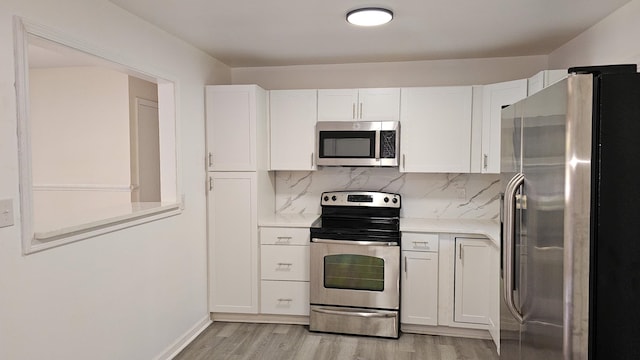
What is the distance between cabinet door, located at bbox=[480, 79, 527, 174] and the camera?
3315 millimetres

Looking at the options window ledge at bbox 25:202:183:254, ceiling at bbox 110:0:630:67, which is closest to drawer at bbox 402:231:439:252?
ceiling at bbox 110:0:630:67

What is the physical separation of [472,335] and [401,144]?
5.46 ft

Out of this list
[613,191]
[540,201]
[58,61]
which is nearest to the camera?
[613,191]

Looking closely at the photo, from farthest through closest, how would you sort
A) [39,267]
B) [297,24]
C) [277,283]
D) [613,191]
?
1. [277,283]
2. [297,24]
3. [39,267]
4. [613,191]

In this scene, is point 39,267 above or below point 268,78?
below

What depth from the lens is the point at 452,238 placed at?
332cm

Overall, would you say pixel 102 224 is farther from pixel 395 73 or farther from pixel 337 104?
pixel 395 73

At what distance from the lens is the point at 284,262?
11.7 ft

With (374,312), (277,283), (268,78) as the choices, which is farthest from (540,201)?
(268,78)

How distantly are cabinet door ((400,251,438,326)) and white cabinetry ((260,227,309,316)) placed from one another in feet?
2.69

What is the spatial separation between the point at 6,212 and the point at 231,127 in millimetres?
1962

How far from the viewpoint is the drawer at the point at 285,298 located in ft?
11.7

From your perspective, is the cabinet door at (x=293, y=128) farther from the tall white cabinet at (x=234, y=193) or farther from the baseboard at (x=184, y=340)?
the baseboard at (x=184, y=340)

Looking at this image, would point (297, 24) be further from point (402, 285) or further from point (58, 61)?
point (58, 61)
